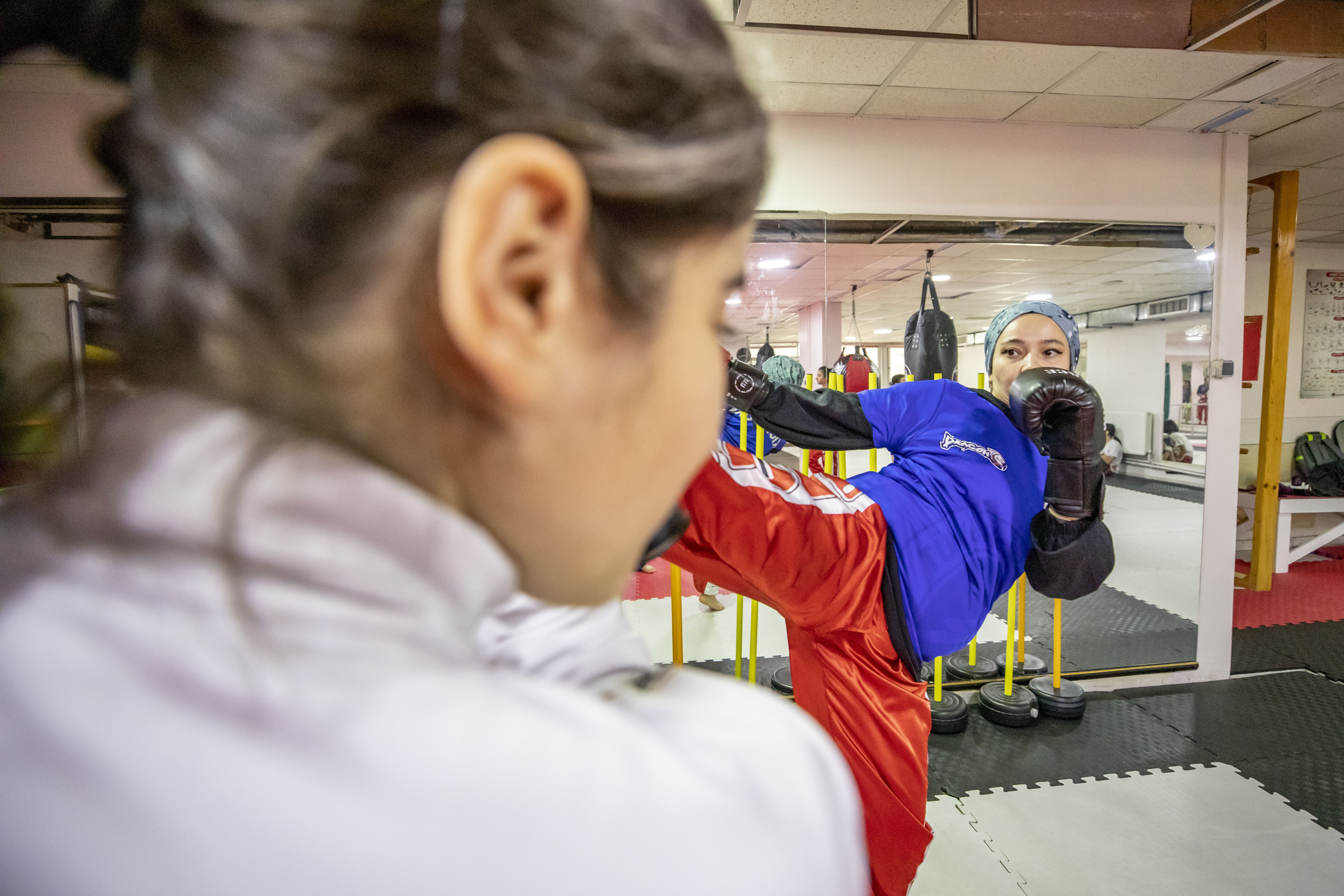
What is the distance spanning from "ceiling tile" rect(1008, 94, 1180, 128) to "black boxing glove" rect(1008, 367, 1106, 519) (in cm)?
175

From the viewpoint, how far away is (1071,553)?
1.67 m

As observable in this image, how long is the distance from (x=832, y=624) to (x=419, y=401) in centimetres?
134

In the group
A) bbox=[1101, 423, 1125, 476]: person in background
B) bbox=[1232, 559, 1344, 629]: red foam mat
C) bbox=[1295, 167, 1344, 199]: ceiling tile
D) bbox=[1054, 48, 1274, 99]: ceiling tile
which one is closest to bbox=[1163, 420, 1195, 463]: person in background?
bbox=[1101, 423, 1125, 476]: person in background

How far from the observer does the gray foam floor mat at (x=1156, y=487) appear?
701 centimetres

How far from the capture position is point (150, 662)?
0.22 m

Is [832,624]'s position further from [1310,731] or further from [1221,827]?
[1310,731]

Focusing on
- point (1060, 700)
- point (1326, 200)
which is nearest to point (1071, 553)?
point (1060, 700)

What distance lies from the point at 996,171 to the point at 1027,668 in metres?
2.49

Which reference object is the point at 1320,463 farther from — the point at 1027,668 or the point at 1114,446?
the point at 1027,668

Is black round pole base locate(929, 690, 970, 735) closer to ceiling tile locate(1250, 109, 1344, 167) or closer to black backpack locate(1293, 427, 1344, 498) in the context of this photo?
ceiling tile locate(1250, 109, 1344, 167)

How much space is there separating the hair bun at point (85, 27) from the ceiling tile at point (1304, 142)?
14.9 ft

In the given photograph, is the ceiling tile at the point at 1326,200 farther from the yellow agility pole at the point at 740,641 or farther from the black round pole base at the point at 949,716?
the yellow agility pole at the point at 740,641

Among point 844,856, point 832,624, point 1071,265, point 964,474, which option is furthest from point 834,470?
point 1071,265

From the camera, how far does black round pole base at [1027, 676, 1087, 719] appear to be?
9.00 feet
